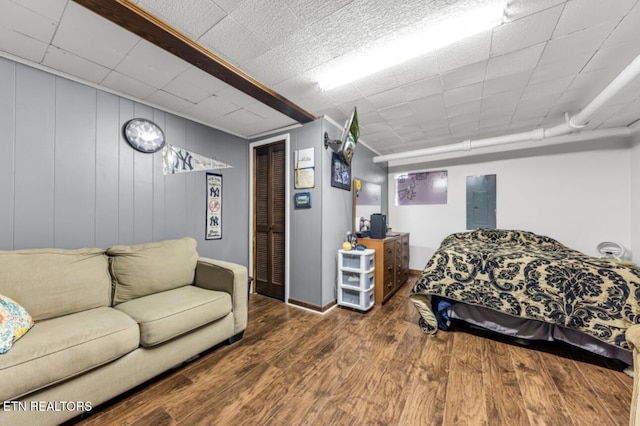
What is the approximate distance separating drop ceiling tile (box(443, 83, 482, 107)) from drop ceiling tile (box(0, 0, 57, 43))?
3325 millimetres

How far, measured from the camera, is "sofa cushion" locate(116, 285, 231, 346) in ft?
5.45

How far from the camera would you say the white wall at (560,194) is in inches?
136

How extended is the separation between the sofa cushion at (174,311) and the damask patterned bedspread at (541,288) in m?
2.05

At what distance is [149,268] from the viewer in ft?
7.08

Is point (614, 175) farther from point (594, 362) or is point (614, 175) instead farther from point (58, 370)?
point (58, 370)

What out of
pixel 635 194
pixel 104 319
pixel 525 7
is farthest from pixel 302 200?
pixel 635 194

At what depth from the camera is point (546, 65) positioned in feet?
6.72

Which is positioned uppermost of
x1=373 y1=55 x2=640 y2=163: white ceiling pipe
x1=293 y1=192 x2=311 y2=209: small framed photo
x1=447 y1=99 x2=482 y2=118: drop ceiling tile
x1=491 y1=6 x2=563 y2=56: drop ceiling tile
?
x1=447 y1=99 x2=482 y2=118: drop ceiling tile

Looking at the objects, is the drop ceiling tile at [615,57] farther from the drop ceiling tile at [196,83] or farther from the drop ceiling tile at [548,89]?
the drop ceiling tile at [196,83]

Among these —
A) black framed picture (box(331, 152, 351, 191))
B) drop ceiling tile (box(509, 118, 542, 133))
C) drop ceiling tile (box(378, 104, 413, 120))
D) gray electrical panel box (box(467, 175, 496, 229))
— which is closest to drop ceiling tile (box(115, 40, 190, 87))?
black framed picture (box(331, 152, 351, 191))

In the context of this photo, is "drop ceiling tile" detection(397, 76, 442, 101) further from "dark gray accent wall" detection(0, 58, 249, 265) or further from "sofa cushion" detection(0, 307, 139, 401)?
"sofa cushion" detection(0, 307, 139, 401)

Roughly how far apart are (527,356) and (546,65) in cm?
259

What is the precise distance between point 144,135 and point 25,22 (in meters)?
1.09

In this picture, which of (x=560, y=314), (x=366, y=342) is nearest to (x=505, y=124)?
(x=560, y=314)
